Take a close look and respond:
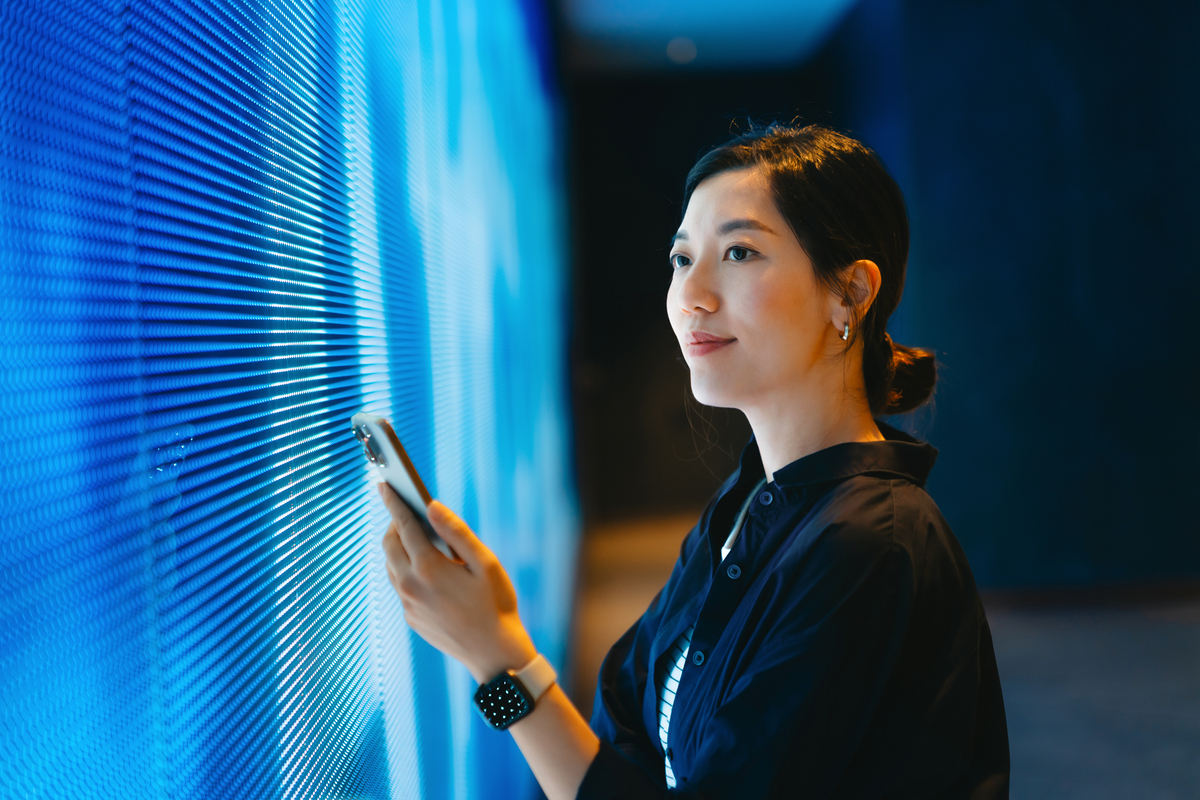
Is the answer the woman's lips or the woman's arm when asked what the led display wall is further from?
the woman's lips

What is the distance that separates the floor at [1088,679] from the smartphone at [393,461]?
8.87ft

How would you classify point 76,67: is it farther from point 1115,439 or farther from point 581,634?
point 1115,439

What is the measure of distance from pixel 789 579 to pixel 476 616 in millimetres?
366

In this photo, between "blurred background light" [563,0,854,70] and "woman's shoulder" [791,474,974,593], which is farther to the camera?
"blurred background light" [563,0,854,70]

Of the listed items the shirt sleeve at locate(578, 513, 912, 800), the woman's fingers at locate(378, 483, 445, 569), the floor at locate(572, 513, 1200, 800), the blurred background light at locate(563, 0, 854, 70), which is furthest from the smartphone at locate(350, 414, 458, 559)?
the blurred background light at locate(563, 0, 854, 70)

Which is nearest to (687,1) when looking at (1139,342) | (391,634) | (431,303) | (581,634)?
(1139,342)

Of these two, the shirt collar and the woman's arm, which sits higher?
the shirt collar

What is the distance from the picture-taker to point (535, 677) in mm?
768

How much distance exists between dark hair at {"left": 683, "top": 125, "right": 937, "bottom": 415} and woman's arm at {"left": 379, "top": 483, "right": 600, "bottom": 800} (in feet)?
2.10

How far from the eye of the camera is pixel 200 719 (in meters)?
0.54

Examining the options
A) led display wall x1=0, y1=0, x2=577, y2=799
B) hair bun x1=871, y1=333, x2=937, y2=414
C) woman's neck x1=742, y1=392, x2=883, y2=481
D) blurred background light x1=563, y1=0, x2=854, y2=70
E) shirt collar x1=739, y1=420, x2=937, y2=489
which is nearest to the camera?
led display wall x1=0, y1=0, x2=577, y2=799

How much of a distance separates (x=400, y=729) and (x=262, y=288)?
60 centimetres

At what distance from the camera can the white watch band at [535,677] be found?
0.76m

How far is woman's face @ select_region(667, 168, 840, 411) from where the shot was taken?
108 centimetres
